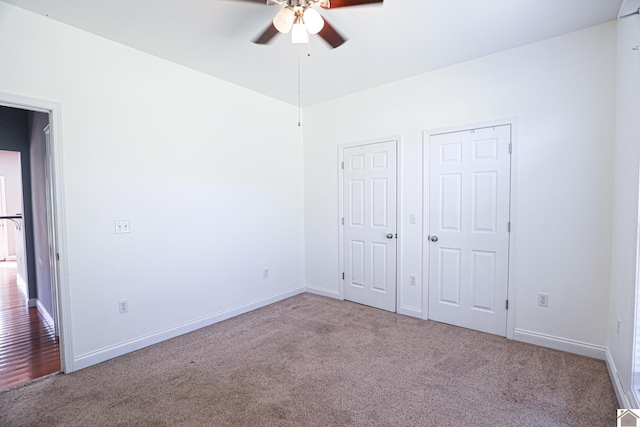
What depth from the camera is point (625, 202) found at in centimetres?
201

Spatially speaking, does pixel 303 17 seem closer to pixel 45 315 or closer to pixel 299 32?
pixel 299 32

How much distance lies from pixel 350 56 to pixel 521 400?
3.11m

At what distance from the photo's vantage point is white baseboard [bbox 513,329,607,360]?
2.42 m

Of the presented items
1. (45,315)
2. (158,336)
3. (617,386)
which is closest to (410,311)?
(617,386)

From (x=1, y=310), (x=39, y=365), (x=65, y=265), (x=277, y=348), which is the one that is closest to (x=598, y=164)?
(x=277, y=348)

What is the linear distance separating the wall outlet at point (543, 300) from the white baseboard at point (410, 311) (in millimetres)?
1157

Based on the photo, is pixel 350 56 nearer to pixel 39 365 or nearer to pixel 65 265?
pixel 65 265

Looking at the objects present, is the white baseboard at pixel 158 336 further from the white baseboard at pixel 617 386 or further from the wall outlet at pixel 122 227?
the white baseboard at pixel 617 386

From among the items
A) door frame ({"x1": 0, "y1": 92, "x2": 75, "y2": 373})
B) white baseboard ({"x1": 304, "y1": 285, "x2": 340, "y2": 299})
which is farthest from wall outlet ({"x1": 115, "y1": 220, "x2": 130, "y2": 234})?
white baseboard ({"x1": 304, "y1": 285, "x2": 340, "y2": 299})

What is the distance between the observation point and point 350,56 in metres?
2.81

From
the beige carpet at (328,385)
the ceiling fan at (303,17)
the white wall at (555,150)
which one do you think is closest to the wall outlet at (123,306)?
the beige carpet at (328,385)

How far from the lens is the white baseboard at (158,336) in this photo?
2.43m

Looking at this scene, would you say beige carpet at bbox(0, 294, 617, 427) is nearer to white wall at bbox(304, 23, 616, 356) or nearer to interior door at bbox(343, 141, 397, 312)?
white wall at bbox(304, 23, 616, 356)

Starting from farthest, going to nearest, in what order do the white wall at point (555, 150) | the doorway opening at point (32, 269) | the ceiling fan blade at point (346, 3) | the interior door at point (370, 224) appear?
the interior door at point (370, 224) → the doorway opening at point (32, 269) → the white wall at point (555, 150) → the ceiling fan blade at point (346, 3)
